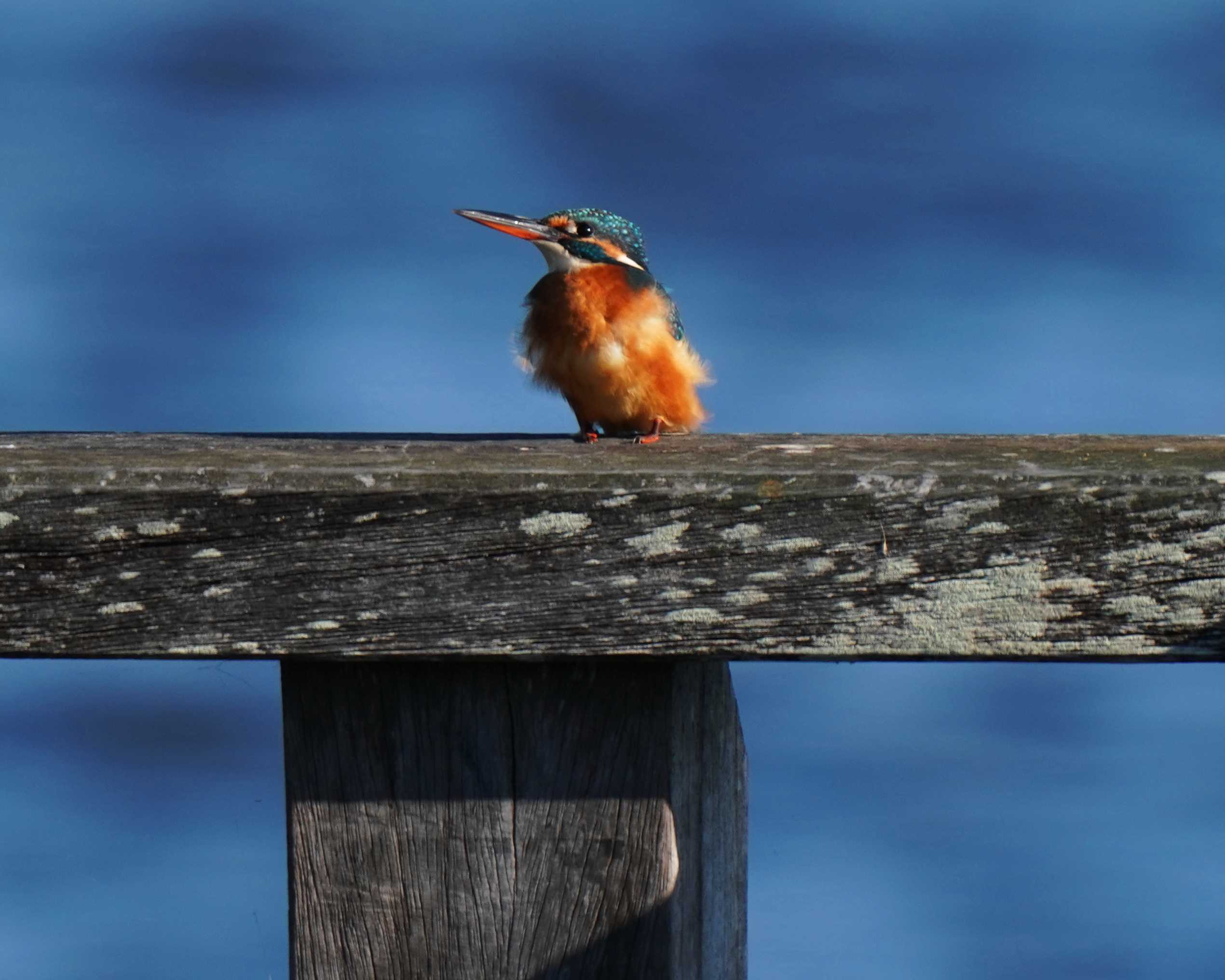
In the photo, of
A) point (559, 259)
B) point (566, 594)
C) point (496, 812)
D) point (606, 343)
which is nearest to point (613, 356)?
point (606, 343)

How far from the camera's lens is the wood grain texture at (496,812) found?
168cm

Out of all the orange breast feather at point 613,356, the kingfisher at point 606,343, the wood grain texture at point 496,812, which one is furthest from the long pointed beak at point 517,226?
the wood grain texture at point 496,812

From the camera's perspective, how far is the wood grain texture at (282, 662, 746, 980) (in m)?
1.68

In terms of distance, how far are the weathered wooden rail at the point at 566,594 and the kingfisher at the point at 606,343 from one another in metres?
1.95

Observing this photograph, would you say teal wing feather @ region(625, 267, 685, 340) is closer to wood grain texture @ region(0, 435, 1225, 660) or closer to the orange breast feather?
the orange breast feather

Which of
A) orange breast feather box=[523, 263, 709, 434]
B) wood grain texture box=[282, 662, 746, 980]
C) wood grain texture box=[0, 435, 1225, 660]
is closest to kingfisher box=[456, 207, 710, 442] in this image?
orange breast feather box=[523, 263, 709, 434]

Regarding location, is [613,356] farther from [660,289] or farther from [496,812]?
[496,812]

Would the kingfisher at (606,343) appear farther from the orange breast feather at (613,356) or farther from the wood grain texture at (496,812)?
the wood grain texture at (496,812)

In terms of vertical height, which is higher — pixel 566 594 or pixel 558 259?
pixel 558 259

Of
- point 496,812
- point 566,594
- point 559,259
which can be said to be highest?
point 559,259

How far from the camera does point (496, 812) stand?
169 centimetres

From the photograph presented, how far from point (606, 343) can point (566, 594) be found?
2362 millimetres

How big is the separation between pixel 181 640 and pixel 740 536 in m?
0.59

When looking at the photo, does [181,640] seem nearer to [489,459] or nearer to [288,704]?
[288,704]
